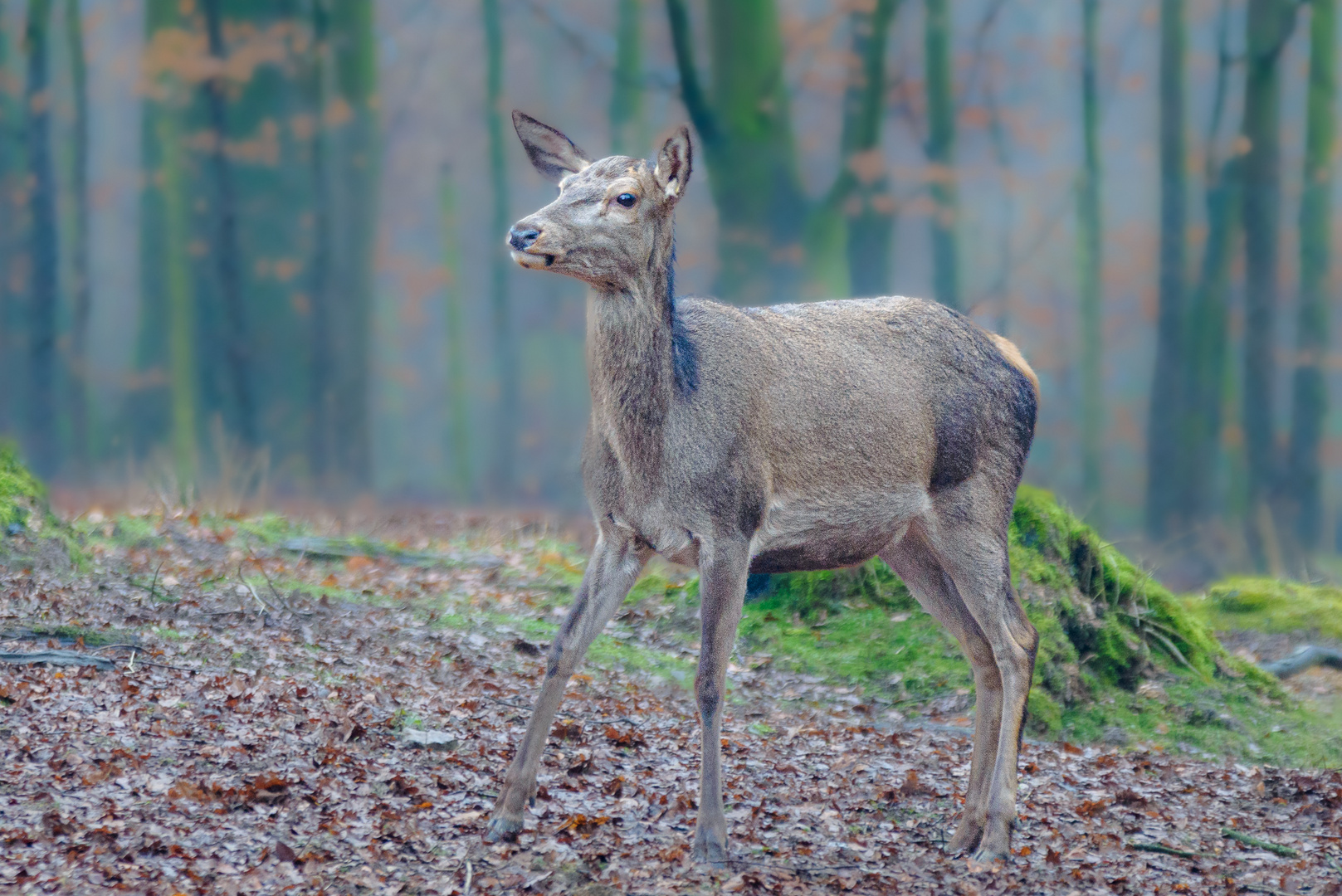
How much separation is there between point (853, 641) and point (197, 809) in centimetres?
514

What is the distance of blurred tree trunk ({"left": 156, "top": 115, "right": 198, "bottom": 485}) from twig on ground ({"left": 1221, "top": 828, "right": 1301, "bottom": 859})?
739 inches

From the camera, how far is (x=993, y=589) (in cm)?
627

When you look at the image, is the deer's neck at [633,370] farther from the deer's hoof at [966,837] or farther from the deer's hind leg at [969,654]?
the deer's hoof at [966,837]

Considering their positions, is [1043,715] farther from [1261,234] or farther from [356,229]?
[356,229]

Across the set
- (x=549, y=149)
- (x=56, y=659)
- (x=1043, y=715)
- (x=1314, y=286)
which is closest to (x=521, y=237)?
(x=549, y=149)

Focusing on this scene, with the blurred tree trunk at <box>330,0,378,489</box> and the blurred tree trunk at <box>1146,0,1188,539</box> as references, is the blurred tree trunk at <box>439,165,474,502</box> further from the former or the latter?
the blurred tree trunk at <box>1146,0,1188,539</box>

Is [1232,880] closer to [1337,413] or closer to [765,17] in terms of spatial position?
[765,17]

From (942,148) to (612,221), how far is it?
61.3 feet

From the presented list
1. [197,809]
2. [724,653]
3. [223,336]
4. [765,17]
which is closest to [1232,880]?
[724,653]

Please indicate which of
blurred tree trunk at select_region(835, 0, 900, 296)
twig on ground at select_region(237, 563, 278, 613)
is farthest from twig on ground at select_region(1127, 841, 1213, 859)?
blurred tree trunk at select_region(835, 0, 900, 296)

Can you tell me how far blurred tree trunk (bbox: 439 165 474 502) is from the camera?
2584 cm

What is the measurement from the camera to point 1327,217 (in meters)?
21.2

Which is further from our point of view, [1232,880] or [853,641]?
[853,641]

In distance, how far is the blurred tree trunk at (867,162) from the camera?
833 inches
